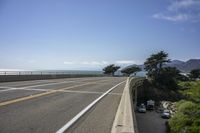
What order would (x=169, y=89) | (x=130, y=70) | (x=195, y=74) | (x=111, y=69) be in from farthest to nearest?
1. (x=195, y=74)
2. (x=130, y=70)
3. (x=111, y=69)
4. (x=169, y=89)

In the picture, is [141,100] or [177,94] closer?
[141,100]

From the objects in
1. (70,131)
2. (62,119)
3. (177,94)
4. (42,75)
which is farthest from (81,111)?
(177,94)

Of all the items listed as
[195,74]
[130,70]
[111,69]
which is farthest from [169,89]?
[195,74]

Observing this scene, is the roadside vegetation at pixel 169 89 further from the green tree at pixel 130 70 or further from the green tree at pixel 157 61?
the green tree at pixel 130 70

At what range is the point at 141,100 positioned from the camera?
76.2 meters

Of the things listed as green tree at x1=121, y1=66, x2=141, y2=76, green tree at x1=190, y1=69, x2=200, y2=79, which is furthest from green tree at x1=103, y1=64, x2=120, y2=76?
green tree at x1=190, y1=69, x2=200, y2=79

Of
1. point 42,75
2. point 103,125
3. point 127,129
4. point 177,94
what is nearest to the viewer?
point 127,129

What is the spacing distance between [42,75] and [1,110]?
1293 inches

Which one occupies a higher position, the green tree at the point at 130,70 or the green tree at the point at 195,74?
the green tree at the point at 130,70

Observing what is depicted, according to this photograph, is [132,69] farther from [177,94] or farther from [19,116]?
[19,116]

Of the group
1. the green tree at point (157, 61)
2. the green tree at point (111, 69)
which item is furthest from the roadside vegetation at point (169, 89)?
the green tree at point (111, 69)

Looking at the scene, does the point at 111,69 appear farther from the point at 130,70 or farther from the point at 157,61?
the point at 157,61

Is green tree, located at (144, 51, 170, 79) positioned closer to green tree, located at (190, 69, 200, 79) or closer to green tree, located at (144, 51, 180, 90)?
green tree, located at (144, 51, 180, 90)

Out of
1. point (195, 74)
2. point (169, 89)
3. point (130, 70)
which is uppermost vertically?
point (130, 70)
